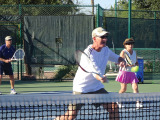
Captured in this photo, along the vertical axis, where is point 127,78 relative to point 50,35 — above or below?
below

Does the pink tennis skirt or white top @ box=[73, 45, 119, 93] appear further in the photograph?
the pink tennis skirt

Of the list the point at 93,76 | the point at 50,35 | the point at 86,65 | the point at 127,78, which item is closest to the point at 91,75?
the point at 93,76

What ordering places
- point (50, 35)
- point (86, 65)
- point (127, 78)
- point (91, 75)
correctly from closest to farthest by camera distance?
1. point (86, 65)
2. point (91, 75)
3. point (127, 78)
4. point (50, 35)

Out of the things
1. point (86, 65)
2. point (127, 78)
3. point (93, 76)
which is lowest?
point (127, 78)

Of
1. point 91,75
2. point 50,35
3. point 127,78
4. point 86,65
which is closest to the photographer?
point 86,65

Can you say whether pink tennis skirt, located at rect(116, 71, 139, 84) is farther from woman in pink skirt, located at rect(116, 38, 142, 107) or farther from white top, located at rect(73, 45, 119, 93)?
white top, located at rect(73, 45, 119, 93)

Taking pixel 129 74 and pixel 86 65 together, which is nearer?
pixel 86 65

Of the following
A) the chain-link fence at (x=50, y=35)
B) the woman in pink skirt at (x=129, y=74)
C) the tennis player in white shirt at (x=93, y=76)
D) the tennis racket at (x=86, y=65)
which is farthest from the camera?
the chain-link fence at (x=50, y=35)

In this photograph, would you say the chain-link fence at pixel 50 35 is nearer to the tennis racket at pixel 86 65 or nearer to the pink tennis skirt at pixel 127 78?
the pink tennis skirt at pixel 127 78

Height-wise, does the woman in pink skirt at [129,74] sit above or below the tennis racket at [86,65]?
below

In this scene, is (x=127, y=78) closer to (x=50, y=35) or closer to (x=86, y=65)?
(x=86, y=65)

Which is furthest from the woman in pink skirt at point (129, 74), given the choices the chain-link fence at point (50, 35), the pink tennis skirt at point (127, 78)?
Result: the chain-link fence at point (50, 35)

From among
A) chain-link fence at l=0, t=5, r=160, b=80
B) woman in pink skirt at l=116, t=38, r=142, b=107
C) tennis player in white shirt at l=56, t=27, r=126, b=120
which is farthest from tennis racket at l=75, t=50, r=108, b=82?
chain-link fence at l=0, t=5, r=160, b=80

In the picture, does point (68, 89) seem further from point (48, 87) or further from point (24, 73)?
point (24, 73)
